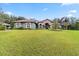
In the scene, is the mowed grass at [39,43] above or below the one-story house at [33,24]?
below

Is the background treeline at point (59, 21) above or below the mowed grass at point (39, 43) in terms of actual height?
above

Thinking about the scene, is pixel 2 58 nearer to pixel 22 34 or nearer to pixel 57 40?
pixel 22 34

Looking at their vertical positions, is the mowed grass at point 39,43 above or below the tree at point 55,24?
below

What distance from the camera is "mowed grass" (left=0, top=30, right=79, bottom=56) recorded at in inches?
104

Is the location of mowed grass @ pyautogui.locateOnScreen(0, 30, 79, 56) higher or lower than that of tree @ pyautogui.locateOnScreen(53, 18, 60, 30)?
lower

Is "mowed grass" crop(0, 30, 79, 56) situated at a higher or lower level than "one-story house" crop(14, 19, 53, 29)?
lower

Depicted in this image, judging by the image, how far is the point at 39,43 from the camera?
267cm

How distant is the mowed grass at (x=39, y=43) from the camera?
264 cm

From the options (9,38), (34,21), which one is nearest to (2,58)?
(9,38)

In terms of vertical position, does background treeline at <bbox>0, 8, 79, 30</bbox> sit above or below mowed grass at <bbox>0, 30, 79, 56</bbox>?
above

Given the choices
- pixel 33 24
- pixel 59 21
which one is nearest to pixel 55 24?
pixel 59 21

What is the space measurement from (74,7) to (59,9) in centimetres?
14

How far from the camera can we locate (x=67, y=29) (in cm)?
268

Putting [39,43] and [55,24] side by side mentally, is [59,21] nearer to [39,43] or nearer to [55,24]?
[55,24]
